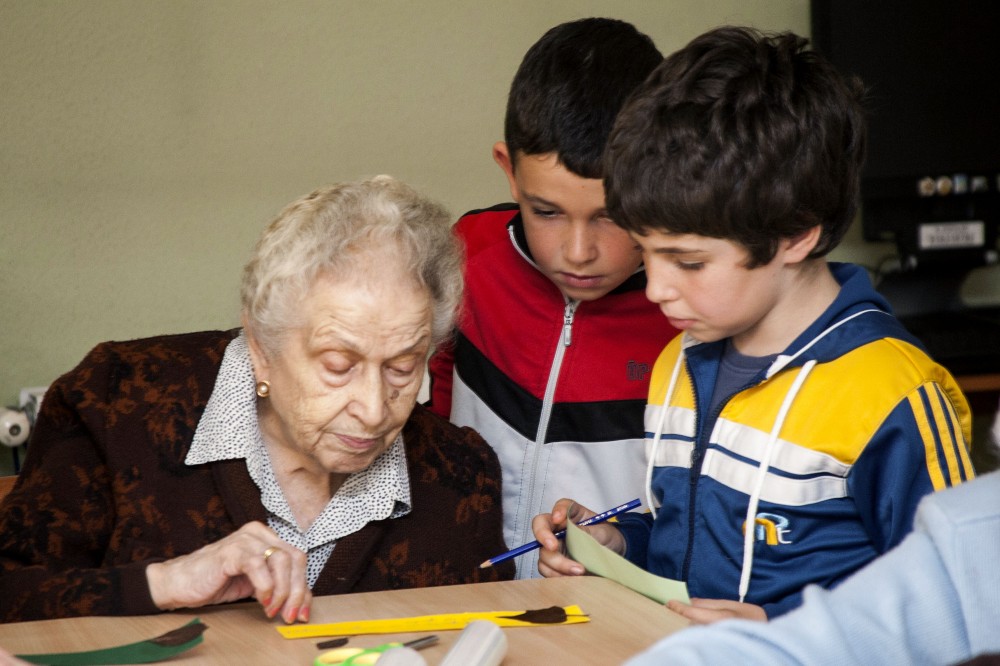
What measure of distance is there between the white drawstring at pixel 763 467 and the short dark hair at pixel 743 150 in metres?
0.18

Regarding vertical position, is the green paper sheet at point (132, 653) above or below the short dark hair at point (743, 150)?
below

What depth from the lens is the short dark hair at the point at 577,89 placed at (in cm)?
185

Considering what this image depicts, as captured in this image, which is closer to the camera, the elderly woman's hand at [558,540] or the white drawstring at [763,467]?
the white drawstring at [763,467]

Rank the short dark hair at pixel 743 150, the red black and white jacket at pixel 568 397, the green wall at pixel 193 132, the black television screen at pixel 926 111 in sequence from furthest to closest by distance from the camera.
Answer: the black television screen at pixel 926 111
the green wall at pixel 193 132
the red black and white jacket at pixel 568 397
the short dark hair at pixel 743 150

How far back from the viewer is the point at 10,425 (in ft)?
9.93

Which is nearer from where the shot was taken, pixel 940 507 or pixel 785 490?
pixel 940 507

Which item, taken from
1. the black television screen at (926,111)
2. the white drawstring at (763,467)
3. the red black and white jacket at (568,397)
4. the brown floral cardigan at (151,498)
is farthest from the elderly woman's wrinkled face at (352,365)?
the black television screen at (926,111)

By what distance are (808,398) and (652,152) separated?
1.36 ft

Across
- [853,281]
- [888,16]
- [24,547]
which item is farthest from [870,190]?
[24,547]

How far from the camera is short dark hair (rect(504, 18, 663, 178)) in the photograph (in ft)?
6.07

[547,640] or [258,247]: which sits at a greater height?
[258,247]

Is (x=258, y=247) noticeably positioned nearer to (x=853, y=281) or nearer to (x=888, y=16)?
(x=853, y=281)

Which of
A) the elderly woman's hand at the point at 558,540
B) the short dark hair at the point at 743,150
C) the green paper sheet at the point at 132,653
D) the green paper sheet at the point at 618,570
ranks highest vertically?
the short dark hair at the point at 743,150

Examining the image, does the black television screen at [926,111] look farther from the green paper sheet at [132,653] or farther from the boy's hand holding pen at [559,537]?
the green paper sheet at [132,653]
